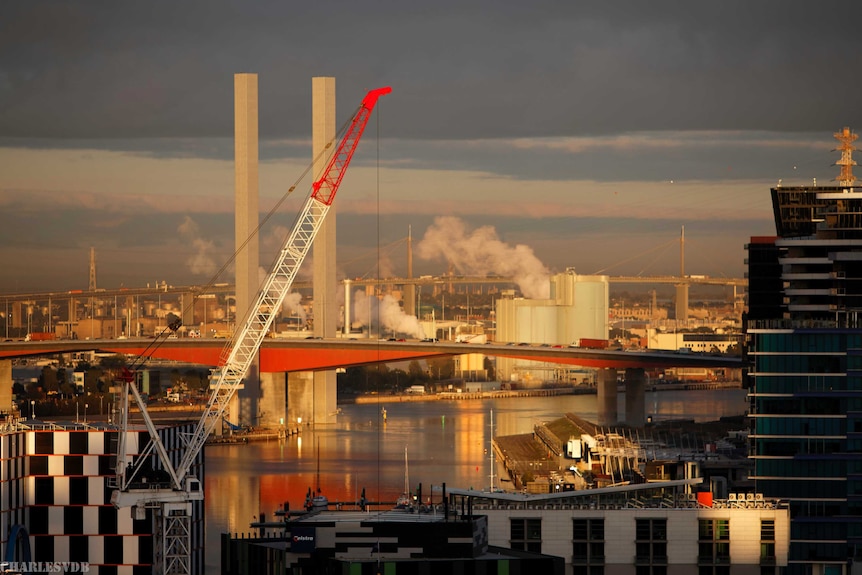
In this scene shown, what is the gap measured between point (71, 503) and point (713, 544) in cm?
571

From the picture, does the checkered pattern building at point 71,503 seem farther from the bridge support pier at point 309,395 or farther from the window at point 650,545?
the bridge support pier at point 309,395

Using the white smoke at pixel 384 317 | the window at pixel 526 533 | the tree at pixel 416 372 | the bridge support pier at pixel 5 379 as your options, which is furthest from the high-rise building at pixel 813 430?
the white smoke at pixel 384 317

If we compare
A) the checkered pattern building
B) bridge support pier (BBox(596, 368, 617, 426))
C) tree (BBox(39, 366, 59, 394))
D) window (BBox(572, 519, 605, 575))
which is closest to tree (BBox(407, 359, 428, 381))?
tree (BBox(39, 366, 59, 394))

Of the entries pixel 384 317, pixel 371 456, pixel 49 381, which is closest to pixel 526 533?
pixel 371 456

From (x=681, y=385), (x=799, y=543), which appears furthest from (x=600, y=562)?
(x=681, y=385)

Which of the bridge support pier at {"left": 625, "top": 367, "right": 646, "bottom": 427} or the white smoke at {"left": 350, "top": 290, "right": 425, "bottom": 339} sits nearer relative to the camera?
the bridge support pier at {"left": 625, "top": 367, "right": 646, "bottom": 427}

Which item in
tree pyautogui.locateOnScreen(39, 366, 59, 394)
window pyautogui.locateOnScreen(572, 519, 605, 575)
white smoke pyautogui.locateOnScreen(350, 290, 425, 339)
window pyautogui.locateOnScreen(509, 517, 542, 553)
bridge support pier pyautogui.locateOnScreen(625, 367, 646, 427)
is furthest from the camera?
white smoke pyautogui.locateOnScreen(350, 290, 425, 339)

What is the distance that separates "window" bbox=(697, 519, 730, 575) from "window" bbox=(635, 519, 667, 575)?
309 mm

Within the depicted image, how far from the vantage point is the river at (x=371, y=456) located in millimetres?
27828

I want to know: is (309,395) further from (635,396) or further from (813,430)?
(813,430)

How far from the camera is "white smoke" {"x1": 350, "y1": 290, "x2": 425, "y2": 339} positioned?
225 feet

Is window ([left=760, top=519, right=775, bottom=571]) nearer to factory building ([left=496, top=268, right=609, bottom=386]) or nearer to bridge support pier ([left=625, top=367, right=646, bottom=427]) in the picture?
bridge support pier ([left=625, top=367, right=646, bottom=427])

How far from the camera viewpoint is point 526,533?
63.4 ft

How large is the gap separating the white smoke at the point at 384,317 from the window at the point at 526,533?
158 feet
